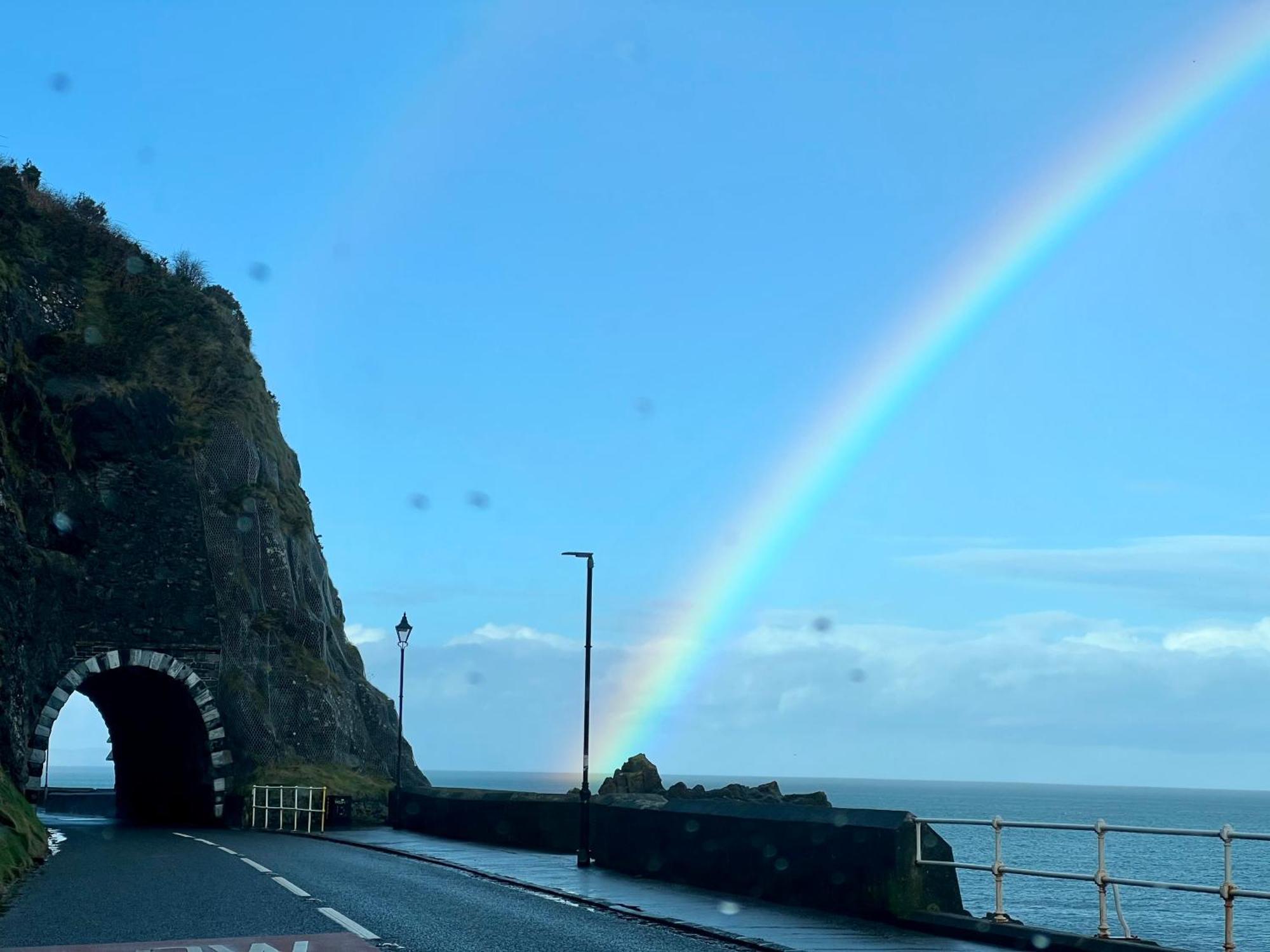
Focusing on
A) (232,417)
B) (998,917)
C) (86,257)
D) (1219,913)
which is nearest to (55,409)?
(232,417)

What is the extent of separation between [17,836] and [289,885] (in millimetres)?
7197

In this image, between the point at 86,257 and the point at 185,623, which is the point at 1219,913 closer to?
the point at 185,623

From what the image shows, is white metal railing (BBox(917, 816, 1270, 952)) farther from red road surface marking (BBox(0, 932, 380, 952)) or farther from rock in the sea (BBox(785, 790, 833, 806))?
rock in the sea (BBox(785, 790, 833, 806))

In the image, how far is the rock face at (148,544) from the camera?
51.7 meters

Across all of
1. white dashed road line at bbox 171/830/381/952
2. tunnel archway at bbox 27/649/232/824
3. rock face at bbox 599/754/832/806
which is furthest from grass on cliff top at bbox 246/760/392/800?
white dashed road line at bbox 171/830/381/952

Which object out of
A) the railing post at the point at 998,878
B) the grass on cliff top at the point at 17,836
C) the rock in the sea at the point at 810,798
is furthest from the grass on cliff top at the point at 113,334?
the railing post at the point at 998,878

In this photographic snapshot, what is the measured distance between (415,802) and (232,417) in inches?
1028

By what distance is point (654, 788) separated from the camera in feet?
226

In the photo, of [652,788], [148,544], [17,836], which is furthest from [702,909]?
[652,788]

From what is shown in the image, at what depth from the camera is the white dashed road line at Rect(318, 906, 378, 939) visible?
1426cm

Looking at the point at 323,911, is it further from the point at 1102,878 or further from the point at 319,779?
the point at 319,779

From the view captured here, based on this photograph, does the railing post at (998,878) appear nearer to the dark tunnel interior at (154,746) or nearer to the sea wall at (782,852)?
the sea wall at (782,852)

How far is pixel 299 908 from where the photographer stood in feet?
55.9

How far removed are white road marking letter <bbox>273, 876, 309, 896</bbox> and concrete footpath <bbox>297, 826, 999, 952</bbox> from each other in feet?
11.4
